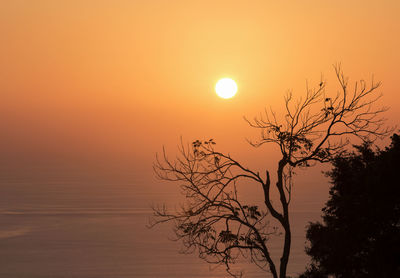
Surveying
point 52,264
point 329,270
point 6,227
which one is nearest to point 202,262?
→ point 52,264

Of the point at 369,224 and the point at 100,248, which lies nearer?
the point at 369,224

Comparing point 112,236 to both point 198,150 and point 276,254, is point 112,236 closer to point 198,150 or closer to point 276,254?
point 276,254

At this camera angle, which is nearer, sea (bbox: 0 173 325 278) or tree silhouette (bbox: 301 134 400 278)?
tree silhouette (bbox: 301 134 400 278)

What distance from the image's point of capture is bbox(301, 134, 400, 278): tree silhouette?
17.2 meters

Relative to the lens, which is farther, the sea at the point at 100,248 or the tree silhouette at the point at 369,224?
the sea at the point at 100,248

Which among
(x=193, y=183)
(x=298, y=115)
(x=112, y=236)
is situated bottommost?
(x=193, y=183)

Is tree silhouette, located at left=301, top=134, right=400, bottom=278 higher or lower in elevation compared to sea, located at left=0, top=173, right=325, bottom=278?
lower

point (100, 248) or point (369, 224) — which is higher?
point (100, 248)

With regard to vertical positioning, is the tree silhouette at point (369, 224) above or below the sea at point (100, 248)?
below

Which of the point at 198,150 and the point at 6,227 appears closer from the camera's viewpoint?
the point at 198,150

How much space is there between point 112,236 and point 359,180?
11939 centimetres

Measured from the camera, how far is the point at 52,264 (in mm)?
104438

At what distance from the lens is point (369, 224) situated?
17.5 meters

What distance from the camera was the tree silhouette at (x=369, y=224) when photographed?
17.2m
